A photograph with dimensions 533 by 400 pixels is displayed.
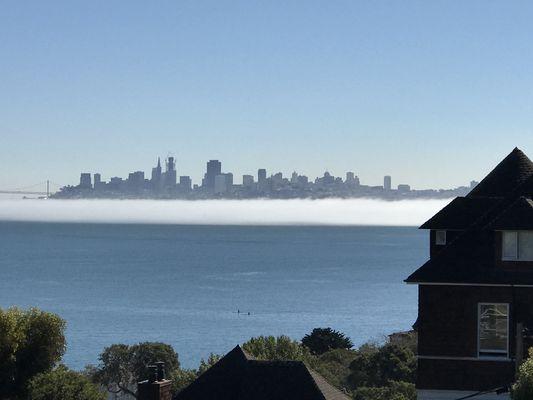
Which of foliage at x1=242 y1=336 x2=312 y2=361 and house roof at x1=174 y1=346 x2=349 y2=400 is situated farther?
foliage at x1=242 y1=336 x2=312 y2=361

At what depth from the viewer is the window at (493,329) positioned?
2639cm

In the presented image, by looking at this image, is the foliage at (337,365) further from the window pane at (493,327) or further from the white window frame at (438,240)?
the window pane at (493,327)

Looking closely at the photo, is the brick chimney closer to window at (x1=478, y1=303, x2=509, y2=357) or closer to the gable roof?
window at (x1=478, y1=303, x2=509, y2=357)

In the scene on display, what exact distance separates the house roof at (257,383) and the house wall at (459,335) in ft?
10.5

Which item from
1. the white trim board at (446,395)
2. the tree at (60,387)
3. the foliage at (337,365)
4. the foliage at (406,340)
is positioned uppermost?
the white trim board at (446,395)

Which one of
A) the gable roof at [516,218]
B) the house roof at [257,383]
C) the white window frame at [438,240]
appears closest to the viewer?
the gable roof at [516,218]

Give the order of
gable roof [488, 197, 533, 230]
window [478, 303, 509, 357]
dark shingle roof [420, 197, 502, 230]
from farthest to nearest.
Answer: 1. dark shingle roof [420, 197, 502, 230]
2. window [478, 303, 509, 357]
3. gable roof [488, 197, 533, 230]

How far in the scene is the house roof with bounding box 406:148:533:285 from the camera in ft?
86.1

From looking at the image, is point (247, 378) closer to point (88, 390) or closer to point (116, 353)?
point (88, 390)

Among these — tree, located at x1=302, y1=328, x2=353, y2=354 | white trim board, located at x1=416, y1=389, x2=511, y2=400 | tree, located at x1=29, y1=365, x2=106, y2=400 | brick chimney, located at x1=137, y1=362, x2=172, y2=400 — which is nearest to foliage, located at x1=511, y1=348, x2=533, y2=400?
white trim board, located at x1=416, y1=389, x2=511, y2=400

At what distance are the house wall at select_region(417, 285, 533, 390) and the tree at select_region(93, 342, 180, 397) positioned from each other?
63284mm

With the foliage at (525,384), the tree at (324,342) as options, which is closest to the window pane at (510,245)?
the foliage at (525,384)

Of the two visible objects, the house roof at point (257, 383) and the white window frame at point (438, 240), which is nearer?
the house roof at point (257, 383)

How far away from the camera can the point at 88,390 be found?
45.2m
